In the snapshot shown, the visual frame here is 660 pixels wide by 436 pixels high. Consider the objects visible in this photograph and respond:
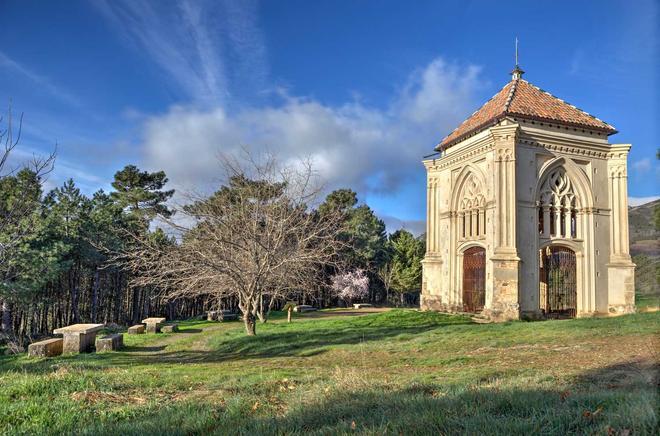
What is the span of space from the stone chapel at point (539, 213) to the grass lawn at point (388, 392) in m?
5.97

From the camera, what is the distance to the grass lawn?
4.13 metres

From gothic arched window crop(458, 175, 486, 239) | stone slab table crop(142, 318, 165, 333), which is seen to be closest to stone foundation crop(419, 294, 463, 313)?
gothic arched window crop(458, 175, 486, 239)

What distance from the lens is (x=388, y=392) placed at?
580cm

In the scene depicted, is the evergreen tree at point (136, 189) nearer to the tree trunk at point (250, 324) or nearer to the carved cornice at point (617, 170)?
the tree trunk at point (250, 324)

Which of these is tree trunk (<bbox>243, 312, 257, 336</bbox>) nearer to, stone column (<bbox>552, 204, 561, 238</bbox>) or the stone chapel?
the stone chapel

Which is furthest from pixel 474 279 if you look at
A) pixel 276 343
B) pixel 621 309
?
pixel 276 343

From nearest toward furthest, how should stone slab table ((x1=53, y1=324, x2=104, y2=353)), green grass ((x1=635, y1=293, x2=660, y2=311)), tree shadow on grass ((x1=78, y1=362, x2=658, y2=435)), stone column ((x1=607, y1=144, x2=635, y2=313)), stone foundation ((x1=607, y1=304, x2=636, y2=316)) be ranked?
tree shadow on grass ((x1=78, y1=362, x2=658, y2=435)), stone slab table ((x1=53, y1=324, x2=104, y2=353)), stone foundation ((x1=607, y1=304, x2=636, y2=316)), stone column ((x1=607, y1=144, x2=635, y2=313)), green grass ((x1=635, y1=293, x2=660, y2=311))

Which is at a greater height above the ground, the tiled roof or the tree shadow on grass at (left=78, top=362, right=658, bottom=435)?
the tiled roof

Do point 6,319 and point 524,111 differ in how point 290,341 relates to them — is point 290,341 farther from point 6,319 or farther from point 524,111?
point 6,319

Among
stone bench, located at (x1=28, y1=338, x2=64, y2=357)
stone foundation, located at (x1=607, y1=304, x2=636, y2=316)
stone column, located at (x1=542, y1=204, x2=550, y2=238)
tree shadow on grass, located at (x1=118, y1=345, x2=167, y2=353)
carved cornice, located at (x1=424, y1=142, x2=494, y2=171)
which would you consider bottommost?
tree shadow on grass, located at (x1=118, y1=345, x2=167, y2=353)

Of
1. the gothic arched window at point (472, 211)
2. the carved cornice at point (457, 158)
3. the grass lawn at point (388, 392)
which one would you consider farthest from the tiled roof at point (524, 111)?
the grass lawn at point (388, 392)

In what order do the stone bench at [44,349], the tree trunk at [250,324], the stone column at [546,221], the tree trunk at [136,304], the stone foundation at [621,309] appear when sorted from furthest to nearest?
Answer: 1. the tree trunk at [136,304]
2. the stone column at [546,221]
3. the stone foundation at [621,309]
4. the tree trunk at [250,324]
5. the stone bench at [44,349]

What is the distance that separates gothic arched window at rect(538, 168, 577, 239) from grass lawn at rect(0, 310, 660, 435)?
25.5ft

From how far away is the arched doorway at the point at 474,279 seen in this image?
70.3 feet
